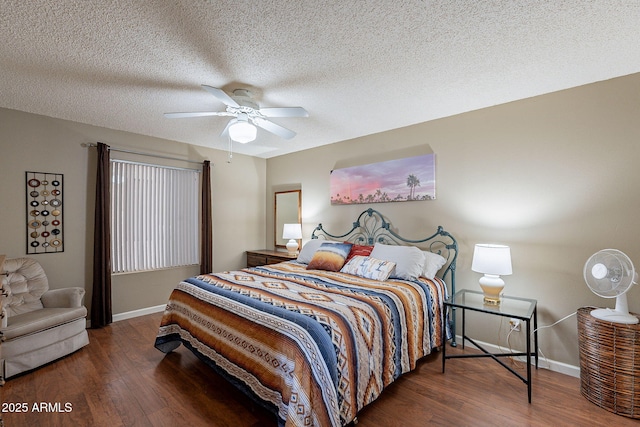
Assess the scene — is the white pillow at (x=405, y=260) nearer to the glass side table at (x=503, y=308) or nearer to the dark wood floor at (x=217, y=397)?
the glass side table at (x=503, y=308)

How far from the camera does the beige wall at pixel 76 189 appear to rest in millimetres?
3031

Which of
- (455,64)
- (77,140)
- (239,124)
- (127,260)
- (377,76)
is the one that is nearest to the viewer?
(455,64)

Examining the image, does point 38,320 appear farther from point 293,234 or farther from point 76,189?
point 293,234

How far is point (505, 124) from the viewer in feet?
9.22

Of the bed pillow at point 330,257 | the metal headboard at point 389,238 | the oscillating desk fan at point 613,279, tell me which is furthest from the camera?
the bed pillow at point 330,257

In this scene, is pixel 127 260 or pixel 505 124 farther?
pixel 127 260

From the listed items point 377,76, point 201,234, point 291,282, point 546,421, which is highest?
point 377,76

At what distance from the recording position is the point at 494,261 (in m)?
2.48

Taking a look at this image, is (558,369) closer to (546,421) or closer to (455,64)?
(546,421)

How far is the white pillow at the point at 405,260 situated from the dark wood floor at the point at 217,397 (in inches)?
31.8

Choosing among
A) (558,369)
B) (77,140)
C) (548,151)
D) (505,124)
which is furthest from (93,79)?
(558,369)

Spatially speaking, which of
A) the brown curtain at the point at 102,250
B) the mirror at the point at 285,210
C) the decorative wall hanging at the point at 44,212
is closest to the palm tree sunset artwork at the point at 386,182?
the mirror at the point at 285,210

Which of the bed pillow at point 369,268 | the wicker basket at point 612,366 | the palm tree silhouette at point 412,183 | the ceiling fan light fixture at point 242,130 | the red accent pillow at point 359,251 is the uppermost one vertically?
the ceiling fan light fixture at point 242,130

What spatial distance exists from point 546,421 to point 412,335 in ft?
3.06
